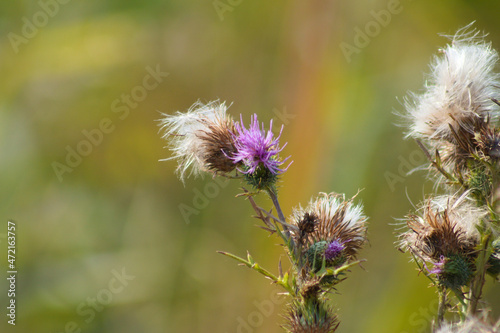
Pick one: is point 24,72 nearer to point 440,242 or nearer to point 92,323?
point 92,323

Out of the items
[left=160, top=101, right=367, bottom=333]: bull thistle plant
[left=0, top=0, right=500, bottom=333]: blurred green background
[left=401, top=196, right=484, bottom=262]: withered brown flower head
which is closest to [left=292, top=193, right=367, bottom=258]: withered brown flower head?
[left=160, top=101, right=367, bottom=333]: bull thistle plant

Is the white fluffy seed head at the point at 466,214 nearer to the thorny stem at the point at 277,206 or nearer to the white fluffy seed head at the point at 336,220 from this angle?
the white fluffy seed head at the point at 336,220

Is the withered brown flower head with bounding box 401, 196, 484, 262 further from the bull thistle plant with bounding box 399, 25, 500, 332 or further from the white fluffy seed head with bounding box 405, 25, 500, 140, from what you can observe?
the white fluffy seed head with bounding box 405, 25, 500, 140

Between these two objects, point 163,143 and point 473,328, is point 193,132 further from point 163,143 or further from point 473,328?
point 163,143

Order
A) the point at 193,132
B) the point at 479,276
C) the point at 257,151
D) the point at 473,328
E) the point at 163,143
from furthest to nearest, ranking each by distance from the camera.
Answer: the point at 163,143 → the point at 193,132 → the point at 257,151 → the point at 479,276 → the point at 473,328

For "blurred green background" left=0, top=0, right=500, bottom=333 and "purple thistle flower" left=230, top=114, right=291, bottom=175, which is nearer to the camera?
"purple thistle flower" left=230, top=114, right=291, bottom=175

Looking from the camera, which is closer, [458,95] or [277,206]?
[277,206]

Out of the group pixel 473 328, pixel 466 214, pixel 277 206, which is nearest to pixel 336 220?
pixel 277 206
